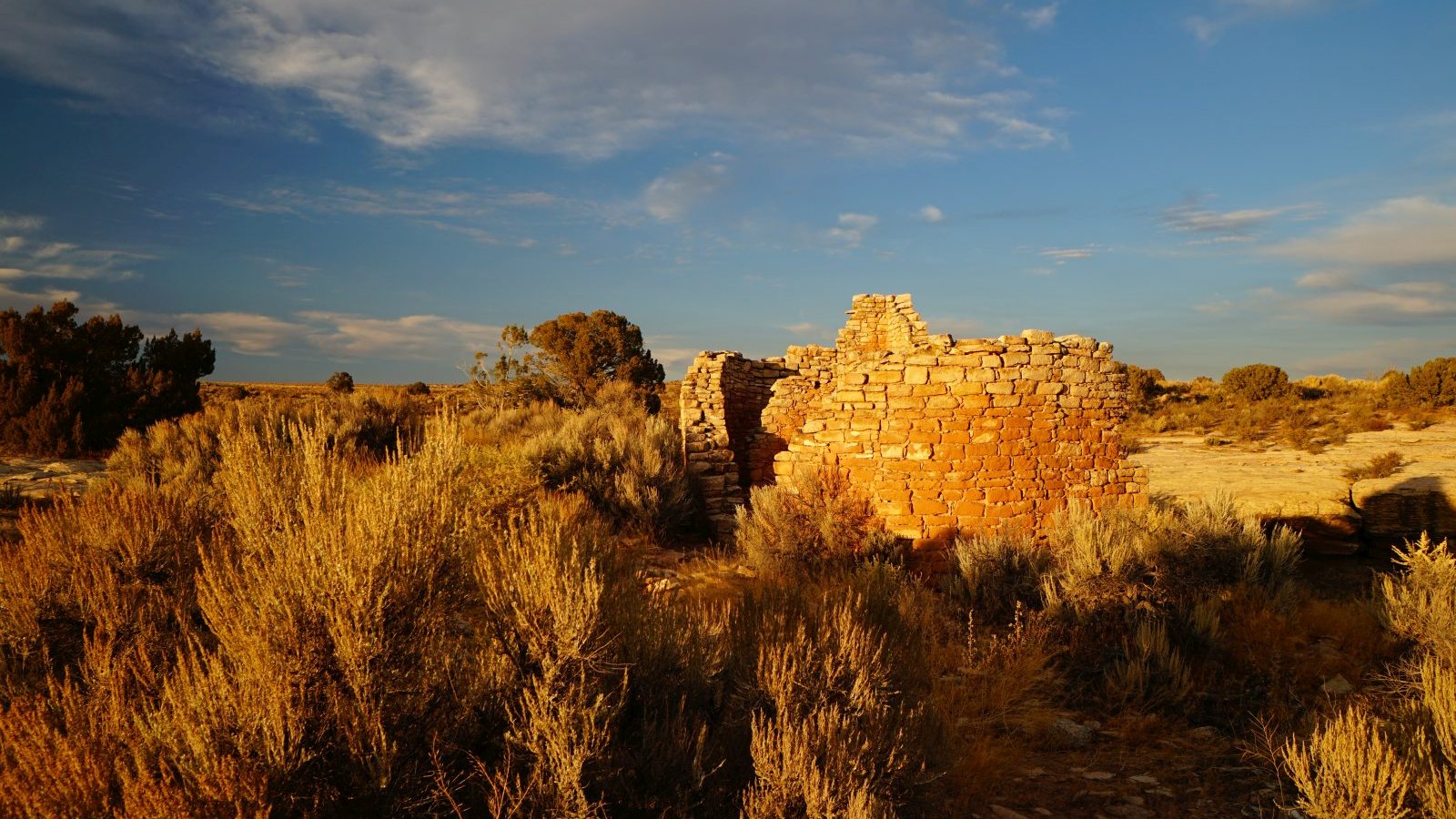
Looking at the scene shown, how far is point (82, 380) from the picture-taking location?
57.1ft

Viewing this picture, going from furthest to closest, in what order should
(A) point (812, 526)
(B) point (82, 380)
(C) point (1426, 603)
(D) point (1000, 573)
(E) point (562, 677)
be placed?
(B) point (82, 380), (A) point (812, 526), (D) point (1000, 573), (C) point (1426, 603), (E) point (562, 677)

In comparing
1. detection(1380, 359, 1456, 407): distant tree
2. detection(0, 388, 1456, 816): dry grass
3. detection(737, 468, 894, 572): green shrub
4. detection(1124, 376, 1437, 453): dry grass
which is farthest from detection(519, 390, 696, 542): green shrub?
detection(1380, 359, 1456, 407): distant tree

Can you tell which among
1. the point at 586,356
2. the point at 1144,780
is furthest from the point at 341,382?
the point at 1144,780

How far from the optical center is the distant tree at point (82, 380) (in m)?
15.6

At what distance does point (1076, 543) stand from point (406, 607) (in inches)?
267

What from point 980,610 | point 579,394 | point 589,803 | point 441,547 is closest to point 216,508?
point 441,547

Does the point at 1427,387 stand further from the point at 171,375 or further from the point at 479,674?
the point at 171,375

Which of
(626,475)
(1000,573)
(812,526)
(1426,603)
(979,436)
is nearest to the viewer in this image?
(1426,603)

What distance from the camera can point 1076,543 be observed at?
757 cm

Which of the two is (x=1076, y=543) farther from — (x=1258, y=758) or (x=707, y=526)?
(x=707, y=526)

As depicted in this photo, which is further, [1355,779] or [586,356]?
[586,356]

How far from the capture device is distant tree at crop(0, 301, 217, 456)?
1559 centimetres

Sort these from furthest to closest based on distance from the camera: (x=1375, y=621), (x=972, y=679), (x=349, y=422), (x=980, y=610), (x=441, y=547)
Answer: (x=349, y=422) → (x=980, y=610) → (x=1375, y=621) → (x=972, y=679) → (x=441, y=547)

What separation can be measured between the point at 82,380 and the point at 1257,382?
3872 centimetres
